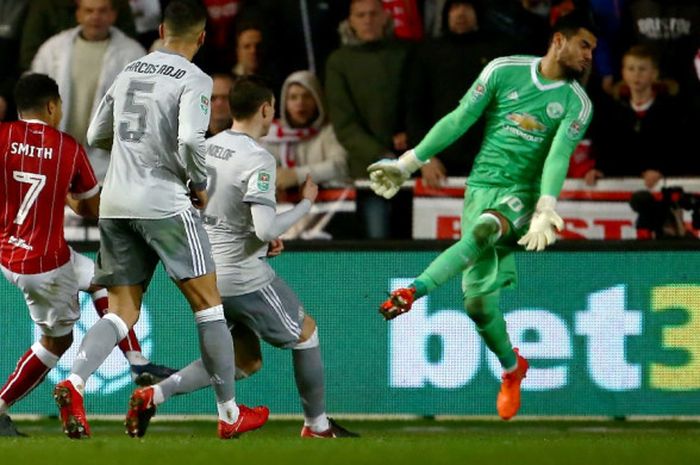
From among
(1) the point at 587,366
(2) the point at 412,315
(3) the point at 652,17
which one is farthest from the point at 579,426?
(3) the point at 652,17

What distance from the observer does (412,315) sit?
1061cm

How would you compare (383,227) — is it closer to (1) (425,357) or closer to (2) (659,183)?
(1) (425,357)

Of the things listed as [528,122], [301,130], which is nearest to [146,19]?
[301,130]

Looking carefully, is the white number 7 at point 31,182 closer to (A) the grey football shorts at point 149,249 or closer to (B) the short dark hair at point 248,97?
(A) the grey football shorts at point 149,249

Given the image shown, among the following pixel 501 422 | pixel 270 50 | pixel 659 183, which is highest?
pixel 270 50

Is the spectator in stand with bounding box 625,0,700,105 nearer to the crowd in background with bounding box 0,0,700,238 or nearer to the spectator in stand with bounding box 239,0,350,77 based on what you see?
the crowd in background with bounding box 0,0,700,238

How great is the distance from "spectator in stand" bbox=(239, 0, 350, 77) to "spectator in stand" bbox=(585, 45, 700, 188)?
1924 millimetres

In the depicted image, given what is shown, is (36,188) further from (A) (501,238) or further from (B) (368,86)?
(B) (368,86)

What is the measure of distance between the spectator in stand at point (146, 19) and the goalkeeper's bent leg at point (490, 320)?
142 inches

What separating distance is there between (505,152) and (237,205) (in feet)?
5.77

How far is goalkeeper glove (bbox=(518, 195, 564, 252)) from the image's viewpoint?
29.3ft

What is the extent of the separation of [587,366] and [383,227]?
5.29ft

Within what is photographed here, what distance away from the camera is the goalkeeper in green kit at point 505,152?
922cm

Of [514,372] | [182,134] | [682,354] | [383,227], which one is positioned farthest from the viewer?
[383,227]
